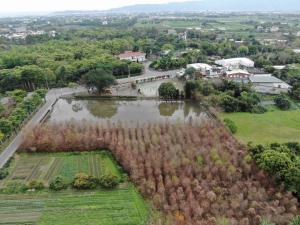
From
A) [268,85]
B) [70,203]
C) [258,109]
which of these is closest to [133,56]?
[268,85]

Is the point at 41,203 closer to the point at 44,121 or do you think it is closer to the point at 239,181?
the point at 239,181

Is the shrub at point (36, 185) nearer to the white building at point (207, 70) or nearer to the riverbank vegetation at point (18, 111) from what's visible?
the riverbank vegetation at point (18, 111)

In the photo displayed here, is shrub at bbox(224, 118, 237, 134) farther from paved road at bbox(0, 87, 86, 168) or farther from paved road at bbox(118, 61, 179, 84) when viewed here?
paved road at bbox(118, 61, 179, 84)

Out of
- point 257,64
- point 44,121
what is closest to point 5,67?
point 44,121

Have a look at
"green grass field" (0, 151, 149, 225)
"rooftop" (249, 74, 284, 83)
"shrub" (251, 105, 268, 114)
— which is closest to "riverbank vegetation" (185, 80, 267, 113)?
"shrub" (251, 105, 268, 114)

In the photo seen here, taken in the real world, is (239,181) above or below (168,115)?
above

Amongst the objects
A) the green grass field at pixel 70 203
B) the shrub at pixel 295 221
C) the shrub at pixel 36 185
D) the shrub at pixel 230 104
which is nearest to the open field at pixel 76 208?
the green grass field at pixel 70 203
